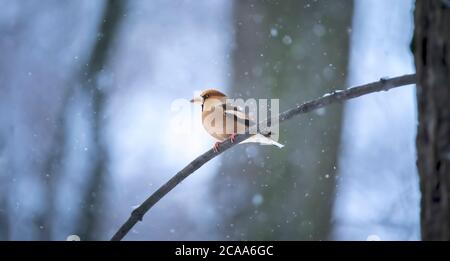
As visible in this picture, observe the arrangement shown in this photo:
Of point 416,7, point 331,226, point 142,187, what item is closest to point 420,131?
point 416,7

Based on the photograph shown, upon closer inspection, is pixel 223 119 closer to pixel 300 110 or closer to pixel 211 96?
pixel 211 96

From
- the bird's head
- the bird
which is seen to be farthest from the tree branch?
the bird's head

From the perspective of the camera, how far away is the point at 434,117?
1.29 metres

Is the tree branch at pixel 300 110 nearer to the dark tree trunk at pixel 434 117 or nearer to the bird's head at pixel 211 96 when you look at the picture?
the dark tree trunk at pixel 434 117

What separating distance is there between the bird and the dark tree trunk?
2.31 metres

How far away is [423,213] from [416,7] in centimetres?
46

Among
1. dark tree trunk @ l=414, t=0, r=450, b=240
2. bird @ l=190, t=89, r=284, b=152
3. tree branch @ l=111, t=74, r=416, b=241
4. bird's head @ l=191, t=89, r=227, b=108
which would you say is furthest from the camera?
bird's head @ l=191, t=89, r=227, b=108

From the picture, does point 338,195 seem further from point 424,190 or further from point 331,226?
point 424,190

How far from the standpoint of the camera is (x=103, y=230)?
5.80 m

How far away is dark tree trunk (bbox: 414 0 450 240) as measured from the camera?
1262mm

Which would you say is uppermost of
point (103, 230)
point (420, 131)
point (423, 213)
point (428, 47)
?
point (428, 47)

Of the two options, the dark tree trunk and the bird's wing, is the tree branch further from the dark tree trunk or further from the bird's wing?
the bird's wing

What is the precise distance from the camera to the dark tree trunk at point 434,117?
49.7 inches
